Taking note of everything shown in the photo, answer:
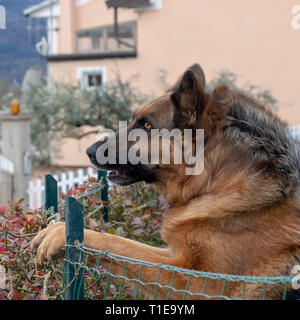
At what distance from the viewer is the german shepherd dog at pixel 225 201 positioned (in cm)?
260

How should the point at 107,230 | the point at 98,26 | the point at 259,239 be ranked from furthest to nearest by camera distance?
1. the point at 98,26
2. the point at 107,230
3. the point at 259,239

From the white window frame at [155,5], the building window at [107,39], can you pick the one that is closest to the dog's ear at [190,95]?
the white window frame at [155,5]

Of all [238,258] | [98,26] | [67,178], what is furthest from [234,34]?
[238,258]

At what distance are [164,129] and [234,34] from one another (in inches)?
394

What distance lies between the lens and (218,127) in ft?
9.76

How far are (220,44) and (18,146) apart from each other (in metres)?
6.79

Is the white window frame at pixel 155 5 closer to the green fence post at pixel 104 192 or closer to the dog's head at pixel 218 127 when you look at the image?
the green fence post at pixel 104 192

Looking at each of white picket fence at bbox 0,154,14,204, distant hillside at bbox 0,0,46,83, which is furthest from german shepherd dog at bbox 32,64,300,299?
distant hillside at bbox 0,0,46,83

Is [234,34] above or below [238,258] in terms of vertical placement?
above

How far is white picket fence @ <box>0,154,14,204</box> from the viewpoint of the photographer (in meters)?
8.79

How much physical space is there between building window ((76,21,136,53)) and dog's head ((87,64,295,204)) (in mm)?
11408

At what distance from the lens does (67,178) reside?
889cm
